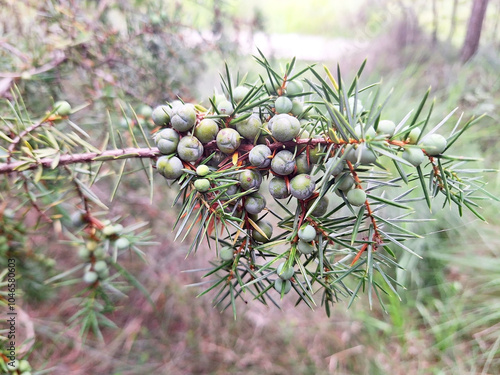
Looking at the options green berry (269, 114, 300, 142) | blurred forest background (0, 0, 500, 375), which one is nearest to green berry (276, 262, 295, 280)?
green berry (269, 114, 300, 142)

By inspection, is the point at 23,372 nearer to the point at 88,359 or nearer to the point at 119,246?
the point at 119,246

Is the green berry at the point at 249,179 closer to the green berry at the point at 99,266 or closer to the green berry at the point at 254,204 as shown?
the green berry at the point at 254,204

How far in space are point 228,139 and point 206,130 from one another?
0.08ft

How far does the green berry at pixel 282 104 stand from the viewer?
0.90ft

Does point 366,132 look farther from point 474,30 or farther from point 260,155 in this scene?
point 474,30

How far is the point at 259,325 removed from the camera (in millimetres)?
1093

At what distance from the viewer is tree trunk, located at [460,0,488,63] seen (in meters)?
1.39

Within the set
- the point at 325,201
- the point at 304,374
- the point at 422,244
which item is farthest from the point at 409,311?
the point at 325,201

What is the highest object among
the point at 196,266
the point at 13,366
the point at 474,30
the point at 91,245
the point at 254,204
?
the point at 474,30

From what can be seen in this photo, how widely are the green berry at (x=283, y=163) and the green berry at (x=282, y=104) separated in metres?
0.04

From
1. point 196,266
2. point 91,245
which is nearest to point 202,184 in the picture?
point 91,245

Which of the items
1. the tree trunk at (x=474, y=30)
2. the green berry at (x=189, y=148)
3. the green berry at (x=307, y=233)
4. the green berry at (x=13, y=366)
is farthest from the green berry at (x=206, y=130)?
the tree trunk at (x=474, y=30)

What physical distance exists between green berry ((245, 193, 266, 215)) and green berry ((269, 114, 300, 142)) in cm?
6

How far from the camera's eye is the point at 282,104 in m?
0.27
